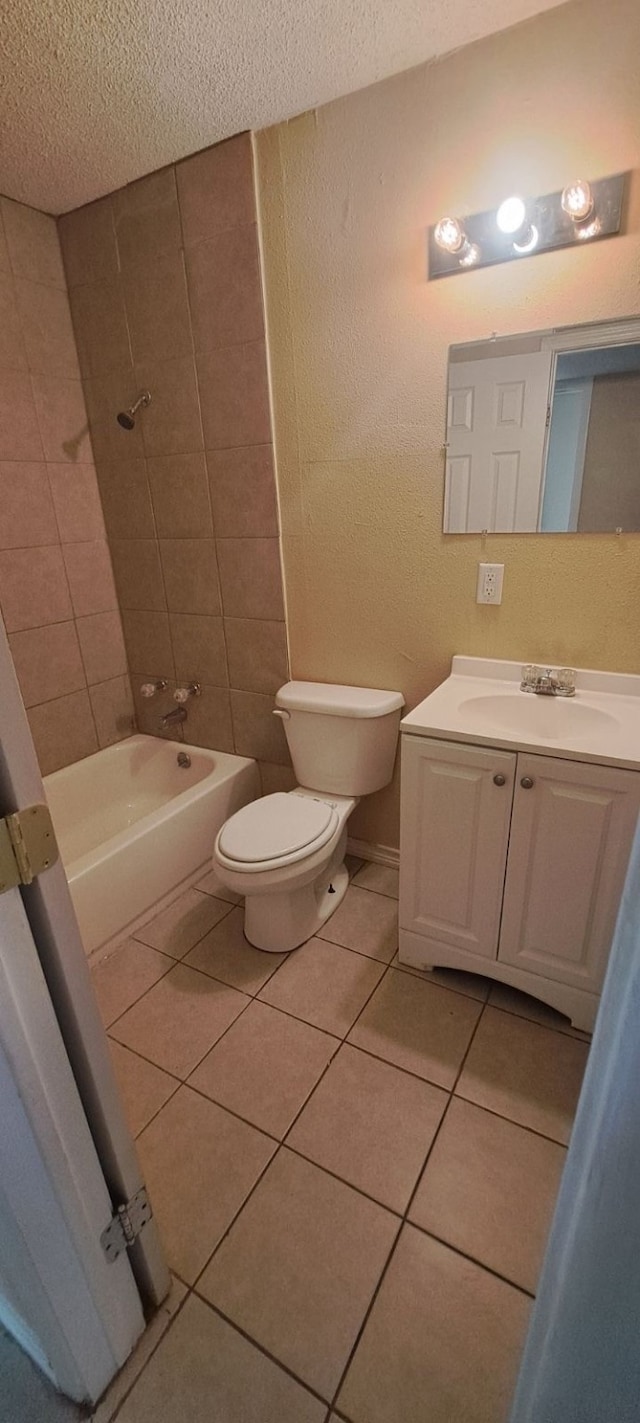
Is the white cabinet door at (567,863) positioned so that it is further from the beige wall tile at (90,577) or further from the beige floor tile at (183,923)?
the beige wall tile at (90,577)

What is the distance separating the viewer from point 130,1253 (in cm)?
91

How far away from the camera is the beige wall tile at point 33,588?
201 centimetres

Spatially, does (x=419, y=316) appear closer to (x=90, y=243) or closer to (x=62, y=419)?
(x=90, y=243)

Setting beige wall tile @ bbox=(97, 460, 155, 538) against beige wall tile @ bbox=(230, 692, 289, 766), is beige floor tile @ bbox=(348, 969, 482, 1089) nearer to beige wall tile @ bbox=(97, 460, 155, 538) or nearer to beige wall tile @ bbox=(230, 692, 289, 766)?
beige wall tile @ bbox=(230, 692, 289, 766)

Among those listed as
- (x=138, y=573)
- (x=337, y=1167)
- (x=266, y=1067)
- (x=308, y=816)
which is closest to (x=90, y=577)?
(x=138, y=573)

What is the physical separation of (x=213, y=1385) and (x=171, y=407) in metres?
2.35

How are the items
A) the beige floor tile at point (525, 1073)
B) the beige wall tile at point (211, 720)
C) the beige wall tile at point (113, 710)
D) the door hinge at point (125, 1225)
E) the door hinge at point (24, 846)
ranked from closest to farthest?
the door hinge at point (24, 846)
the door hinge at point (125, 1225)
the beige floor tile at point (525, 1073)
the beige wall tile at point (211, 720)
the beige wall tile at point (113, 710)

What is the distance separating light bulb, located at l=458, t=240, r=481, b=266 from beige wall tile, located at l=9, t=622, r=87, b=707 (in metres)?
1.74

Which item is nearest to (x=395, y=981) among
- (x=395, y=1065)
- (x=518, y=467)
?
(x=395, y=1065)

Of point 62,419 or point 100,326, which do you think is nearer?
point 100,326

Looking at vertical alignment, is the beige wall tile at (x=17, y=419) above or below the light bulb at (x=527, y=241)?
below

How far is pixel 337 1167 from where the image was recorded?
1180 mm

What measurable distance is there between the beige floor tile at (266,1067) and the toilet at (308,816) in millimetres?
274

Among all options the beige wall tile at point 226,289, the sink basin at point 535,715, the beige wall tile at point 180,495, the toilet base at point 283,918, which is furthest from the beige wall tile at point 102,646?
the sink basin at point 535,715
